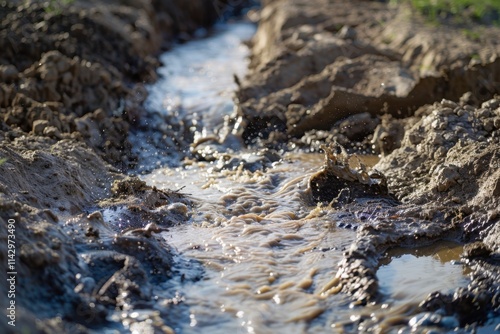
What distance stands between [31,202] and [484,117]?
4151 millimetres

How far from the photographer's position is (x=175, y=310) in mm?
4484

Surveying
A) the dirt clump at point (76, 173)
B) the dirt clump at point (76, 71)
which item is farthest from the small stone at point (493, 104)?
the dirt clump at point (76, 71)

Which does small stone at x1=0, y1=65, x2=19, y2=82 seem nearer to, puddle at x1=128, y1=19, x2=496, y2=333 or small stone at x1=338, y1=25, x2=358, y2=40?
puddle at x1=128, y1=19, x2=496, y2=333

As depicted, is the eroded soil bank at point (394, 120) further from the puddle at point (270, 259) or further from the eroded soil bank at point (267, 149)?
Answer: the puddle at point (270, 259)

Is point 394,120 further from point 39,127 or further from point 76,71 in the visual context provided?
point 76,71

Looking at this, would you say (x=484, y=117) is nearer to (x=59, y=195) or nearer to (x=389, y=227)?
(x=389, y=227)

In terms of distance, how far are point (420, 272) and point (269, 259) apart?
1.06 metres

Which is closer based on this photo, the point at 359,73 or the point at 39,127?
the point at 39,127

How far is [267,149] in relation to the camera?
26.4ft

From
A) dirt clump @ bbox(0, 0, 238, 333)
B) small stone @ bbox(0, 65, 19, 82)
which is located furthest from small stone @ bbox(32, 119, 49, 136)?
small stone @ bbox(0, 65, 19, 82)

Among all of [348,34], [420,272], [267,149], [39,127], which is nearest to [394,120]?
[267,149]

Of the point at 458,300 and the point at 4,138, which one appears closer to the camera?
the point at 458,300

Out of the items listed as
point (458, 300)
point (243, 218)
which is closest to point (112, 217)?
point (243, 218)

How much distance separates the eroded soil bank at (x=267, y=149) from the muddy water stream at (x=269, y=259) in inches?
2.9
